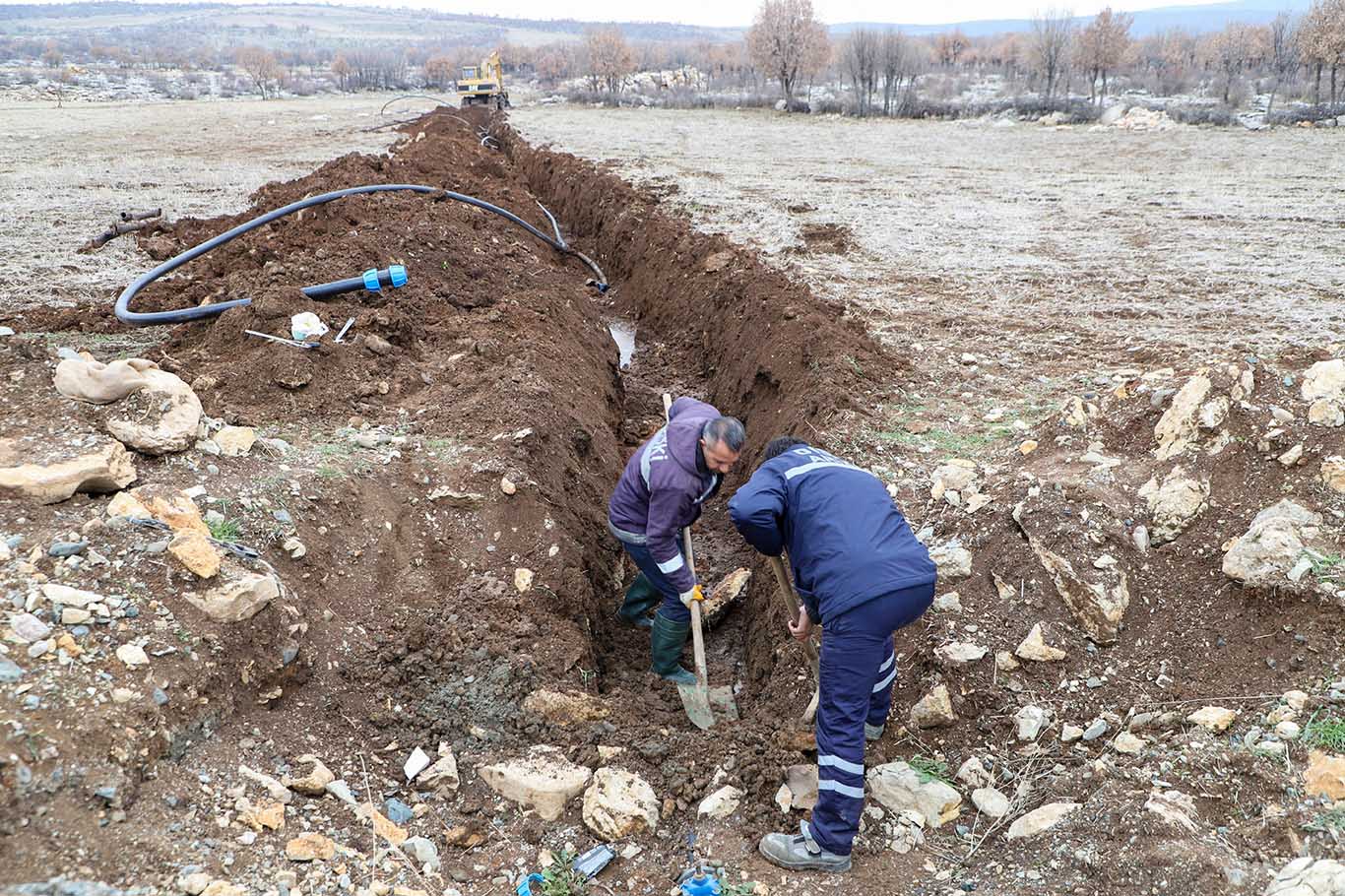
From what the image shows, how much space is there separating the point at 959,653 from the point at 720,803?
138cm

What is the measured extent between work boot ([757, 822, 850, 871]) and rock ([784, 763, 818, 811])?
0.26 meters

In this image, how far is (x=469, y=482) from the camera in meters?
5.29

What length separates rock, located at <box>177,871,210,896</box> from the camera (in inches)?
104

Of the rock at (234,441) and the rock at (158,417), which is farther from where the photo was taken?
the rock at (234,441)

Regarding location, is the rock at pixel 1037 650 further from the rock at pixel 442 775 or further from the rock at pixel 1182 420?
the rock at pixel 442 775

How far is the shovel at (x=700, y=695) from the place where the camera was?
463 centimetres

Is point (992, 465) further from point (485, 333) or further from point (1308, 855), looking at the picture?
point (485, 333)

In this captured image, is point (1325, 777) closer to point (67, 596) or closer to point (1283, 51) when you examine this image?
point (67, 596)

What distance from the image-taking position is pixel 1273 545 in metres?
3.70

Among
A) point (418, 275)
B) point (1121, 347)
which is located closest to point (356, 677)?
point (418, 275)

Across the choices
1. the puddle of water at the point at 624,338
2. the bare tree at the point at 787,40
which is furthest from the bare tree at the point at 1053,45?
the puddle of water at the point at 624,338

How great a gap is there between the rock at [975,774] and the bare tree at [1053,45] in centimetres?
3787

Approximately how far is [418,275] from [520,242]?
106 inches

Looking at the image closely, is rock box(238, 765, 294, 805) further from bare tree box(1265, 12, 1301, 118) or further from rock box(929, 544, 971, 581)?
bare tree box(1265, 12, 1301, 118)
